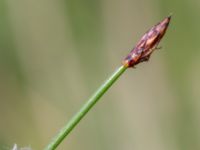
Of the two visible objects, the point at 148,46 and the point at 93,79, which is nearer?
the point at 148,46

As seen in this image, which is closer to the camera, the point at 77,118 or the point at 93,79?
the point at 77,118

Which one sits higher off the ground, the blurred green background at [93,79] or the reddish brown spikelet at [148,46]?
the reddish brown spikelet at [148,46]

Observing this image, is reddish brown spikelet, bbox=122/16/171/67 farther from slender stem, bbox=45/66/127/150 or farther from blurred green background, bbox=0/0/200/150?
blurred green background, bbox=0/0/200/150

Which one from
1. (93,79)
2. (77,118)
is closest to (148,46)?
(77,118)

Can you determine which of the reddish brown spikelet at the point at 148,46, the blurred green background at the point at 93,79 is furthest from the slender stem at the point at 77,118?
the blurred green background at the point at 93,79

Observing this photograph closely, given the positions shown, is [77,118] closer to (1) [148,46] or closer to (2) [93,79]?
(1) [148,46]

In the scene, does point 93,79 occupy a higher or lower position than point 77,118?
lower

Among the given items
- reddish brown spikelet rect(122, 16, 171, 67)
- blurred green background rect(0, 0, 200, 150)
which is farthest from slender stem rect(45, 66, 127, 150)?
blurred green background rect(0, 0, 200, 150)

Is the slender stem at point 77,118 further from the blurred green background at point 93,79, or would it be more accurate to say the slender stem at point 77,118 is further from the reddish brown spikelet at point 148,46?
the blurred green background at point 93,79

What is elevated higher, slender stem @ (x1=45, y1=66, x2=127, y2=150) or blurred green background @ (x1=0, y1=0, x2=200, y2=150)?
slender stem @ (x1=45, y1=66, x2=127, y2=150)
